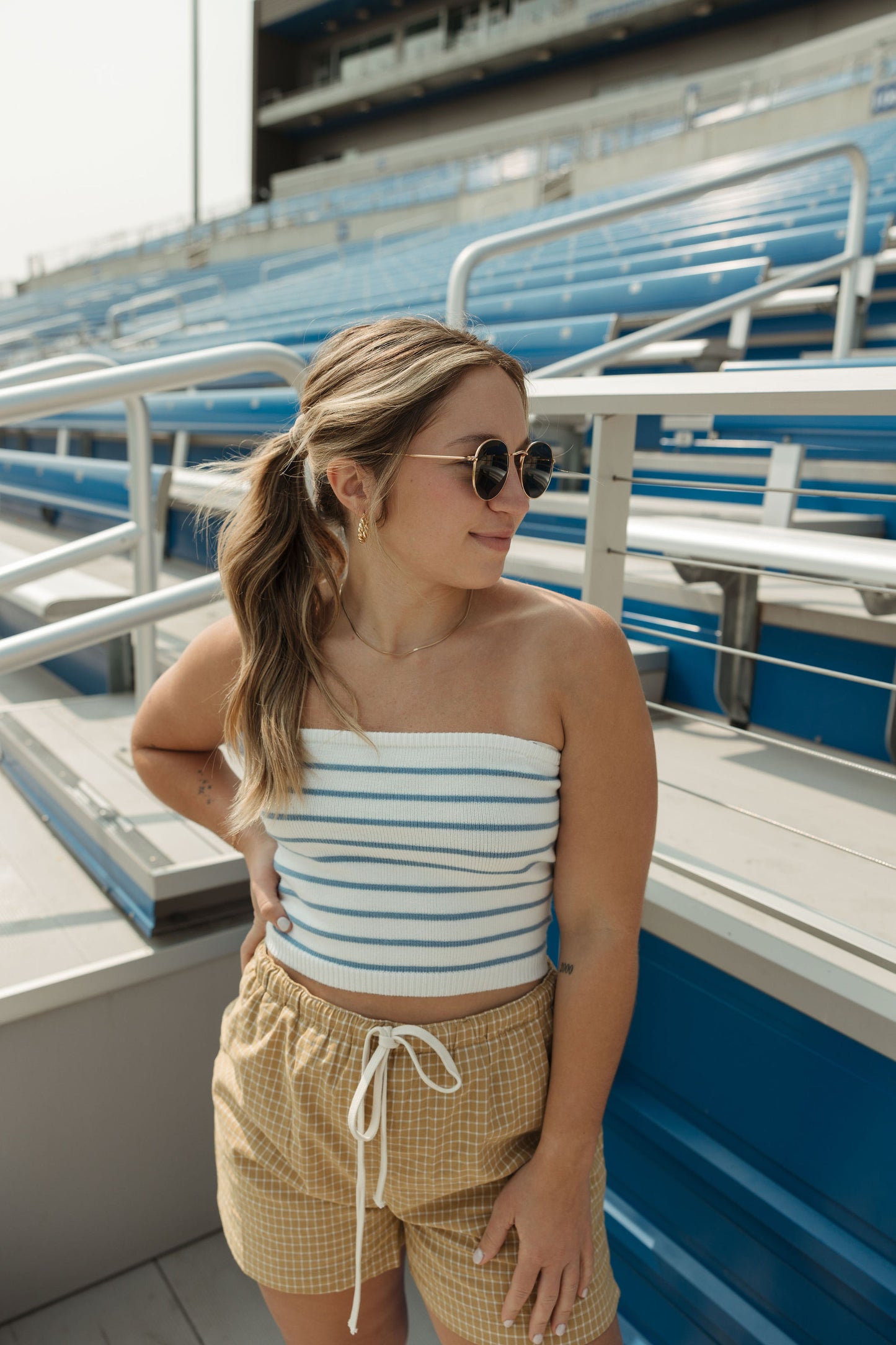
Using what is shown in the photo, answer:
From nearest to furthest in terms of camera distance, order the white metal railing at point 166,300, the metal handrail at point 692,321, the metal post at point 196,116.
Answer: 1. the metal handrail at point 692,321
2. the white metal railing at point 166,300
3. the metal post at point 196,116

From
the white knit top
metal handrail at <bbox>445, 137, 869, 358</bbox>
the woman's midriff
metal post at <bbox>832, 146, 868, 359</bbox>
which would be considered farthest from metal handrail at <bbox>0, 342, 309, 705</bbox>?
metal post at <bbox>832, 146, 868, 359</bbox>

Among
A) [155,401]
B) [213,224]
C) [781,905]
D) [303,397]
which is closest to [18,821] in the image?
[303,397]

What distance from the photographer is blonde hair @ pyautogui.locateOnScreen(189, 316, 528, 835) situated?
2.18 ft

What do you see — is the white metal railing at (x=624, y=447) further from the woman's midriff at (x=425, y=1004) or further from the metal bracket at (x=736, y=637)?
the woman's midriff at (x=425, y=1004)

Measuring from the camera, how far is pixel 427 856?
0.71m

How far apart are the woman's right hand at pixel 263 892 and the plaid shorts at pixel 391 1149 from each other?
0.19 ft

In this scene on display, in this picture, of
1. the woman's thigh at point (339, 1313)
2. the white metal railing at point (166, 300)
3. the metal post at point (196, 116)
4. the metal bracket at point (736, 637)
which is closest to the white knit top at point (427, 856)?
the woman's thigh at point (339, 1313)

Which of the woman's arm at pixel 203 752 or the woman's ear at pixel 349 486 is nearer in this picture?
the woman's ear at pixel 349 486

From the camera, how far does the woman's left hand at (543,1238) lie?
2.26 ft

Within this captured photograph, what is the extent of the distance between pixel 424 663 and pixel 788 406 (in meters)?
0.36

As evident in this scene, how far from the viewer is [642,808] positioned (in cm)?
70

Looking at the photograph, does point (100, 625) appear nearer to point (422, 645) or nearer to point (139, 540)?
point (139, 540)

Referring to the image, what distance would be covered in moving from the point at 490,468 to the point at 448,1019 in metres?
0.42

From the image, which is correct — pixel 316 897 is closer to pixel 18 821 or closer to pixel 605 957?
pixel 605 957
